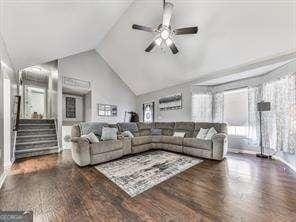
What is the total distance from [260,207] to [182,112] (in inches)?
185

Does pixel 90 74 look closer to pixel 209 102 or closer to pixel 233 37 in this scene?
pixel 209 102

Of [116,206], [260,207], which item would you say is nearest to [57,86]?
[116,206]

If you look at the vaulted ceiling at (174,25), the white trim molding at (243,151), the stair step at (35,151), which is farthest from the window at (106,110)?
the white trim molding at (243,151)

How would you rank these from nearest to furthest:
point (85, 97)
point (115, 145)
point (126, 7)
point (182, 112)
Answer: point (115, 145) → point (126, 7) → point (182, 112) → point (85, 97)

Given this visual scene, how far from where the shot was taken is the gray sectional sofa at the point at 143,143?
3730 mm

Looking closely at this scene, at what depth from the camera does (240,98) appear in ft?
18.1

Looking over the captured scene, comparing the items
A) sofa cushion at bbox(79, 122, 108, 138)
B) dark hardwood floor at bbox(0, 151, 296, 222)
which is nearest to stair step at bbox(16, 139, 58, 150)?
dark hardwood floor at bbox(0, 151, 296, 222)

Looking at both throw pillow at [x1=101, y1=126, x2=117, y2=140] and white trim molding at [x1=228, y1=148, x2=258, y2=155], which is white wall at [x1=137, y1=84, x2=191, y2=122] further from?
throw pillow at [x1=101, y1=126, x2=117, y2=140]

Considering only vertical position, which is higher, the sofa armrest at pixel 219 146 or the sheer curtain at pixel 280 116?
the sheer curtain at pixel 280 116

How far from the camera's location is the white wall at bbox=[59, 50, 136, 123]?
6496 millimetres

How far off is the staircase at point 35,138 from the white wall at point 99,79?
1777mm

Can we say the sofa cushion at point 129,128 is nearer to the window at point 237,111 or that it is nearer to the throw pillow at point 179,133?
the throw pillow at point 179,133

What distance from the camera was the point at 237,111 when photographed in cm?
559

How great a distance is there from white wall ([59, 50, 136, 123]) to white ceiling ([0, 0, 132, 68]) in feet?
5.89
